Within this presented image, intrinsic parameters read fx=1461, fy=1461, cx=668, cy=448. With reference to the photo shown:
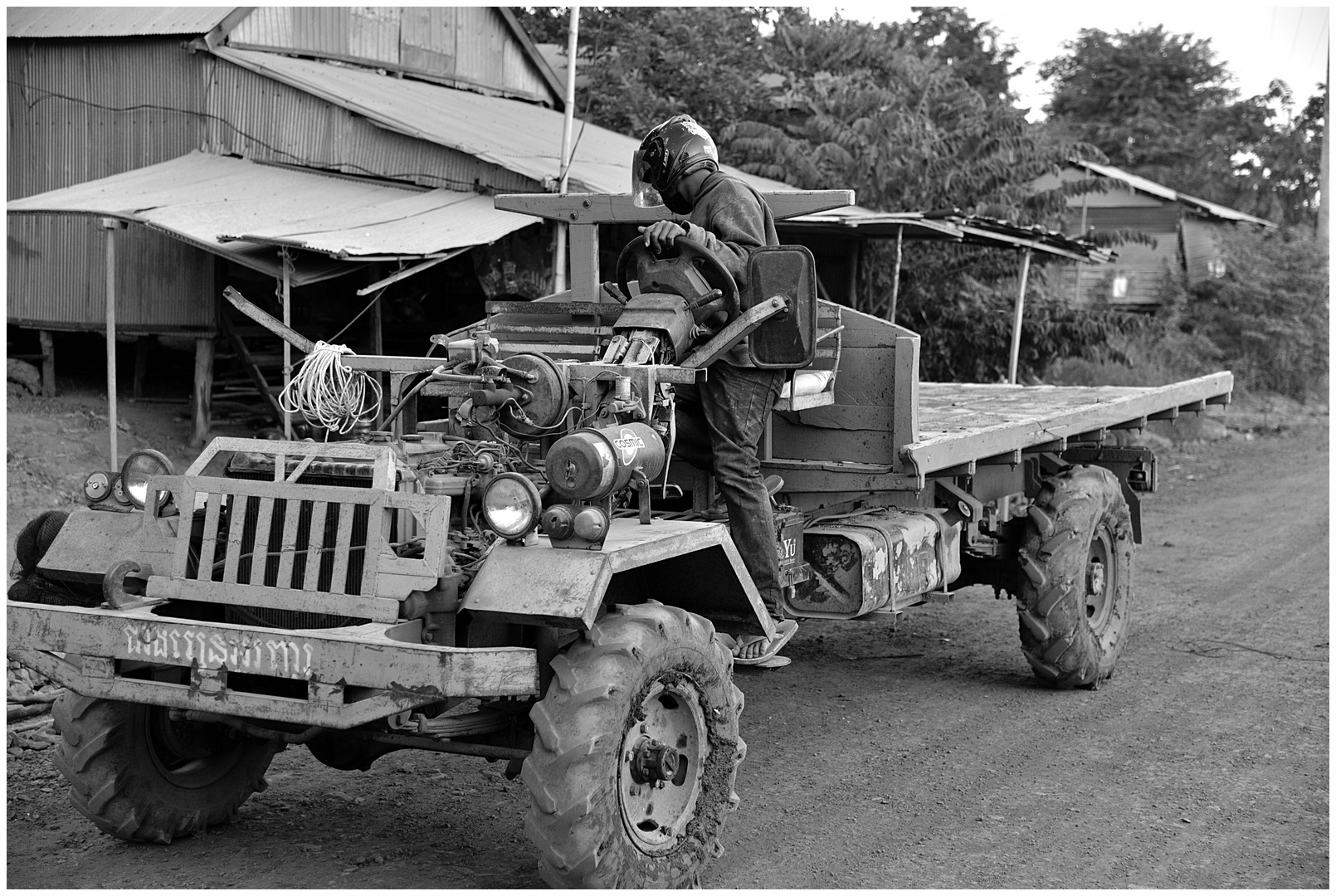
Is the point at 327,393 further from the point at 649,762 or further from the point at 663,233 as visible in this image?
the point at 649,762

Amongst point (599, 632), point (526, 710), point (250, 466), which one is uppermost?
point (250, 466)

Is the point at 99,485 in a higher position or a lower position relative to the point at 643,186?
lower

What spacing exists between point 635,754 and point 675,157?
2.69m

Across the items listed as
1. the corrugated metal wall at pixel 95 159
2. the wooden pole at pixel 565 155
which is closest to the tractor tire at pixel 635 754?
the wooden pole at pixel 565 155

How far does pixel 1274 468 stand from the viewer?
59.0ft

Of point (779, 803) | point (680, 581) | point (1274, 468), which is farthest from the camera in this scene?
point (1274, 468)

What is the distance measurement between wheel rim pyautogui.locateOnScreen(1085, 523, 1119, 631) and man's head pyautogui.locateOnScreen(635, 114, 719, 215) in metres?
3.44

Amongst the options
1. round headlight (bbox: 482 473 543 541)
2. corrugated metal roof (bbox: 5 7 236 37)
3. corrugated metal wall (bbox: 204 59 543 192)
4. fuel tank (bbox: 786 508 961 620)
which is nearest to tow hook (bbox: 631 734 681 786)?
A: round headlight (bbox: 482 473 543 541)

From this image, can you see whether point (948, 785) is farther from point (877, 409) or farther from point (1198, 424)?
point (1198, 424)

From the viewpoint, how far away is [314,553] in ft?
15.4

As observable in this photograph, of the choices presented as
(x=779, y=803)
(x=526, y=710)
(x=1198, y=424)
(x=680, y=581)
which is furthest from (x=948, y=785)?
(x=1198, y=424)

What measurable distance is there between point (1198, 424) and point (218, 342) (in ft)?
45.0

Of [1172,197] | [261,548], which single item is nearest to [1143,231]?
[1172,197]

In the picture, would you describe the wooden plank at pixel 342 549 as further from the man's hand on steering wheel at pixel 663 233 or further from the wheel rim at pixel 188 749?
the man's hand on steering wheel at pixel 663 233
